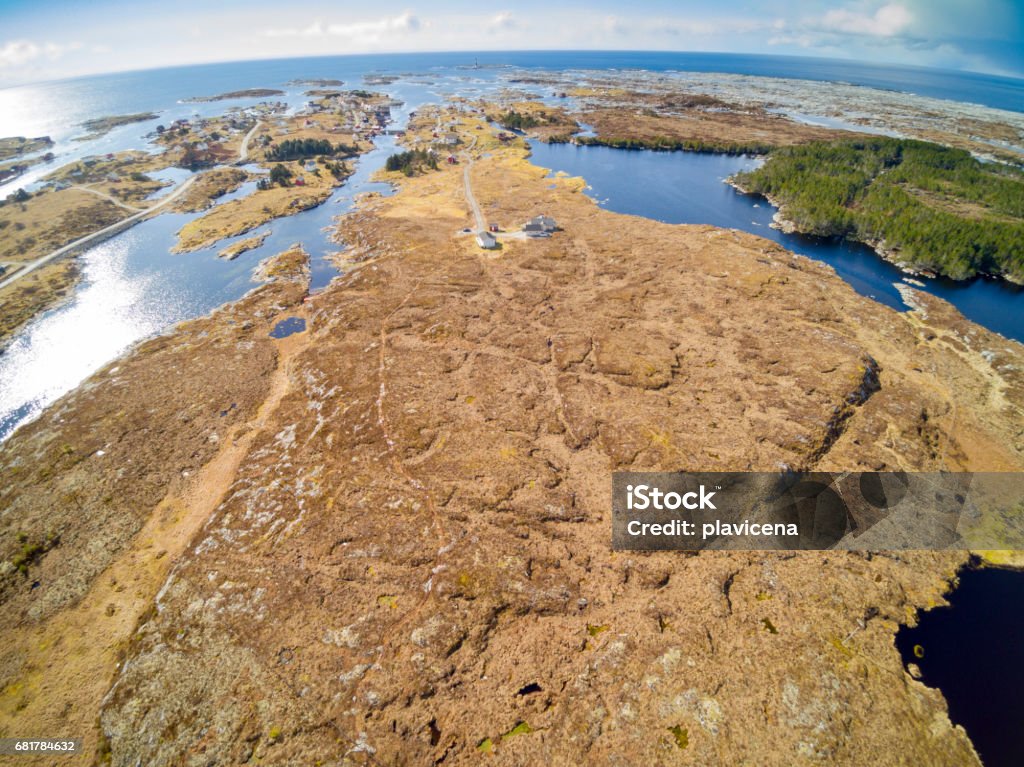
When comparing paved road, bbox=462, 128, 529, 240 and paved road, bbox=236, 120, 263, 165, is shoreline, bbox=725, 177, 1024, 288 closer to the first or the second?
paved road, bbox=462, 128, 529, 240

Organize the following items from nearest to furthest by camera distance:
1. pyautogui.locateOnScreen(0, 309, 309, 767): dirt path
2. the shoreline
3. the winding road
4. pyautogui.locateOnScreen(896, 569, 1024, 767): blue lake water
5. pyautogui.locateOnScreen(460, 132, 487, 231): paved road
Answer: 1. pyautogui.locateOnScreen(896, 569, 1024, 767): blue lake water
2. pyautogui.locateOnScreen(0, 309, 309, 767): dirt path
3. the shoreline
4. the winding road
5. pyautogui.locateOnScreen(460, 132, 487, 231): paved road

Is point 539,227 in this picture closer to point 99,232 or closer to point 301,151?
point 99,232

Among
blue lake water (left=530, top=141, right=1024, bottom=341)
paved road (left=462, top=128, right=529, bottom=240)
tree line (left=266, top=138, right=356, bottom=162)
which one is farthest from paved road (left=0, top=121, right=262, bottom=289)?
blue lake water (left=530, top=141, right=1024, bottom=341)

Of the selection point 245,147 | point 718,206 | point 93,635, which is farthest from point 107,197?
point 718,206

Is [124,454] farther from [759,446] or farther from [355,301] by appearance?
[759,446]

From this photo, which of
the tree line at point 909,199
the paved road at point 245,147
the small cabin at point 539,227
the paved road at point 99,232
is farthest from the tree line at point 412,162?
the tree line at point 909,199

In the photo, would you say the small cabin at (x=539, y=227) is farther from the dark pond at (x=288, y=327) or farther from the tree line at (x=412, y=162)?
the tree line at (x=412, y=162)
